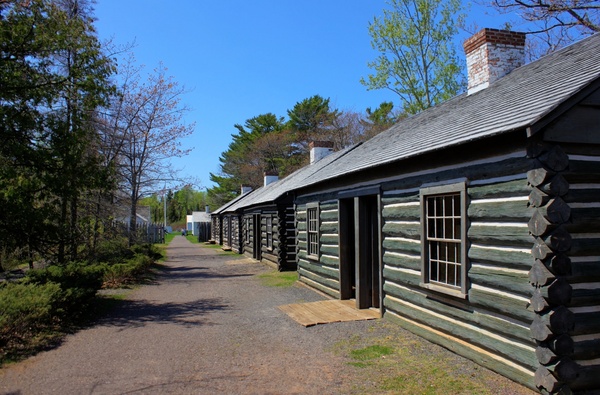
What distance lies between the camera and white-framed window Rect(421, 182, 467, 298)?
19.7 feet

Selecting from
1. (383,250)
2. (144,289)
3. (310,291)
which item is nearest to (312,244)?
(310,291)

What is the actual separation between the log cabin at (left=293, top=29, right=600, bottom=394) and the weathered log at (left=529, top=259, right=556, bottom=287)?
0.05 feet

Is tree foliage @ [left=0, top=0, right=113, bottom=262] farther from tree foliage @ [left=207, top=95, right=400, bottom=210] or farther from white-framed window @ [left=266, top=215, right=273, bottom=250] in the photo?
tree foliage @ [left=207, top=95, right=400, bottom=210]

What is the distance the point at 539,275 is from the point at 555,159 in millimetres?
1233

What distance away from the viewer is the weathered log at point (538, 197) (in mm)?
4684

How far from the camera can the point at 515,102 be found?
616 centimetres

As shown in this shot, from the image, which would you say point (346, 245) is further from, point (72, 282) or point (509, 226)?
point (72, 282)

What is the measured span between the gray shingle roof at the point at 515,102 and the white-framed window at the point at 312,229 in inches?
130

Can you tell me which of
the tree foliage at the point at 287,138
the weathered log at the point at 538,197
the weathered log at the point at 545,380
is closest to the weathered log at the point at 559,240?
the weathered log at the point at 538,197

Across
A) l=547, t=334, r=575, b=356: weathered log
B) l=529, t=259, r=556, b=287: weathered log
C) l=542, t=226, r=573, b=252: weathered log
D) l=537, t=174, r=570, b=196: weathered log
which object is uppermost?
l=537, t=174, r=570, b=196: weathered log

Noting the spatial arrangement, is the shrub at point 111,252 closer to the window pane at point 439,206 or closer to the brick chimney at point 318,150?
the brick chimney at point 318,150

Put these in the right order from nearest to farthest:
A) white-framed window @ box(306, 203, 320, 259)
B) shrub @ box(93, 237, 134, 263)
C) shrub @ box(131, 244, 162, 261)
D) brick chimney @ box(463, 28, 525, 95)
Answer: brick chimney @ box(463, 28, 525, 95) → white-framed window @ box(306, 203, 320, 259) → shrub @ box(93, 237, 134, 263) → shrub @ box(131, 244, 162, 261)

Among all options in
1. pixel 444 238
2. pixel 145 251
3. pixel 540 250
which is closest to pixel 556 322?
pixel 540 250

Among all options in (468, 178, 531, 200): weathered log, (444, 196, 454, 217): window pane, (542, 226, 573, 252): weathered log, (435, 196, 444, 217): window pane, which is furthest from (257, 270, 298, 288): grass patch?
(542, 226, 573, 252): weathered log
